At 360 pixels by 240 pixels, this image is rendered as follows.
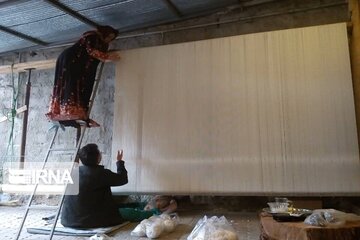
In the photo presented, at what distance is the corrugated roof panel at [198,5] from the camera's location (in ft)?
11.5

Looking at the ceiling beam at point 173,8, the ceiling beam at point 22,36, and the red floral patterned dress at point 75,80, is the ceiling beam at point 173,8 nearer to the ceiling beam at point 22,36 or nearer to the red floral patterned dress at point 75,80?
the red floral patterned dress at point 75,80

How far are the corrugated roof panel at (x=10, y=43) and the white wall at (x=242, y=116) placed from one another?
5.74 feet

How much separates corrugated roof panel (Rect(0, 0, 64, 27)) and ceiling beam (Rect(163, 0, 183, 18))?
122 centimetres

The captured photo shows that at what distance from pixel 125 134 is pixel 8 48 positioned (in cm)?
254

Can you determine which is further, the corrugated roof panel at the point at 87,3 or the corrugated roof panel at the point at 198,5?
the corrugated roof panel at the point at 198,5

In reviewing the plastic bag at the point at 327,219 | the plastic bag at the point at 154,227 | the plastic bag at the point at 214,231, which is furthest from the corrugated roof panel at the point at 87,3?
the plastic bag at the point at 327,219

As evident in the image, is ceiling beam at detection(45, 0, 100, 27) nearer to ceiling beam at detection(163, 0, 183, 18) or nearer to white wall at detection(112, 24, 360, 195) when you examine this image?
white wall at detection(112, 24, 360, 195)

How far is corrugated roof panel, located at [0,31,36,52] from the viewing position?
407 centimetres

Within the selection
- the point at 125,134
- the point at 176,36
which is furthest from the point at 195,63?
the point at 125,134

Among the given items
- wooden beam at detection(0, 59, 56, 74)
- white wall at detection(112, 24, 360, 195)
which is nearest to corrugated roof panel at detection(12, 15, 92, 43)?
wooden beam at detection(0, 59, 56, 74)

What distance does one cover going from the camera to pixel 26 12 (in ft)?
11.1

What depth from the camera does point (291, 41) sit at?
3.10m

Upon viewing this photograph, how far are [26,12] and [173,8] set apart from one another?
1.66 meters

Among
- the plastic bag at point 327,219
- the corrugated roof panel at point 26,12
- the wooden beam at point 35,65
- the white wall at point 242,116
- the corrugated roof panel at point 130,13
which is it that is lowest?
the plastic bag at point 327,219
